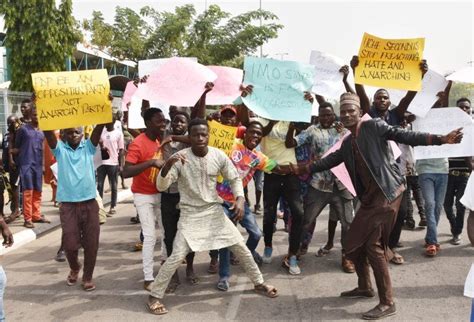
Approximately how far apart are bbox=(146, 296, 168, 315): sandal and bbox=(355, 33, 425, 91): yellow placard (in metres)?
3.01

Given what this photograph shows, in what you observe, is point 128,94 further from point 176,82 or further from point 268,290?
point 268,290

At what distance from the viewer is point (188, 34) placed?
20062 mm

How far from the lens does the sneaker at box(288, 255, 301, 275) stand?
511cm

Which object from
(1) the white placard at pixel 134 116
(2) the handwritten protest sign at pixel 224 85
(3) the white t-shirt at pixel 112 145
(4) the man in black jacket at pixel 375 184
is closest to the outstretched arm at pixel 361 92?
(4) the man in black jacket at pixel 375 184

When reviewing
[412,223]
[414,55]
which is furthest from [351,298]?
[412,223]

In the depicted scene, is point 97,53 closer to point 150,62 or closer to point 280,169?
point 150,62

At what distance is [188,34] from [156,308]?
17334 mm

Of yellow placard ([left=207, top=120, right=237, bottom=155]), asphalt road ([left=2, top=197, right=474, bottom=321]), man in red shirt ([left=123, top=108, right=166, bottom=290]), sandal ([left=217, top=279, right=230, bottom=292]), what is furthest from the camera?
yellow placard ([left=207, top=120, right=237, bottom=155])

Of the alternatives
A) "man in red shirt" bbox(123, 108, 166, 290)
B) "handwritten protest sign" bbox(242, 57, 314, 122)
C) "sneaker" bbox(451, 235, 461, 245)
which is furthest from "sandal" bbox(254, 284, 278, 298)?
"sneaker" bbox(451, 235, 461, 245)

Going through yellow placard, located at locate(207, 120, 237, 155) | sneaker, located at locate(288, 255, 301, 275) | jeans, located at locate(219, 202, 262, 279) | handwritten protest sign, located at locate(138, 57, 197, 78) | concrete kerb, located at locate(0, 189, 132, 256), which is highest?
handwritten protest sign, located at locate(138, 57, 197, 78)

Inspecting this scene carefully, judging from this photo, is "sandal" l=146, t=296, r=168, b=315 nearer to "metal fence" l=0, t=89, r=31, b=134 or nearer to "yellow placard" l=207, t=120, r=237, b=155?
"yellow placard" l=207, t=120, r=237, b=155

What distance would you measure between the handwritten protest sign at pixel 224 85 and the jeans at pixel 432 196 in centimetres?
259

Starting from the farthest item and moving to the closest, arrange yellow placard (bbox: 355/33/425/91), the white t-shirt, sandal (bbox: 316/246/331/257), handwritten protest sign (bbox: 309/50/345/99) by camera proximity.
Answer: the white t-shirt
sandal (bbox: 316/246/331/257)
handwritten protest sign (bbox: 309/50/345/99)
yellow placard (bbox: 355/33/425/91)

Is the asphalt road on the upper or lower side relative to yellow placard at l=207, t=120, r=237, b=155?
lower
